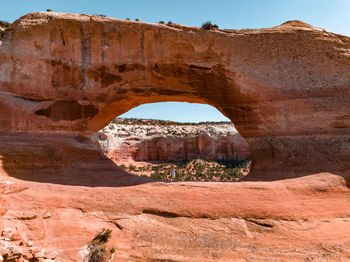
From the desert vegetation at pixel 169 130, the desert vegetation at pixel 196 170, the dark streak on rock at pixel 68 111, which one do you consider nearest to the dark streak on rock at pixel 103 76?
the dark streak on rock at pixel 68 111

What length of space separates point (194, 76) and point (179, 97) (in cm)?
144

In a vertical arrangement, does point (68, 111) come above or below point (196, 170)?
above

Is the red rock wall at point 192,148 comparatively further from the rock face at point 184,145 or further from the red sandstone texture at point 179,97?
the red sandstone texture at point 179,97

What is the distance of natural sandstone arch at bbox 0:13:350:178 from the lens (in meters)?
7.96

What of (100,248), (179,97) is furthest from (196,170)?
(100,248)

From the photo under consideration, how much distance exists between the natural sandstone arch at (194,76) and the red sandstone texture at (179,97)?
0.12 ft

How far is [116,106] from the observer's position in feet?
32.1

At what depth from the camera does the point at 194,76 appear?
9.23 m

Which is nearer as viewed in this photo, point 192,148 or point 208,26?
point 208,26

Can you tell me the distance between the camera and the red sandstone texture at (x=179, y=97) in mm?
5020

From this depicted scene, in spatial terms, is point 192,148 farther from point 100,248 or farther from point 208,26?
point 100,248

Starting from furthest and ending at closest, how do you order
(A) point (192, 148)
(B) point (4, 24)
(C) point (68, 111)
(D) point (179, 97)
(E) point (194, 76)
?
(A) point (192, 148) → (D) point (179, 97) → (E) point (194, 76) → (B) point (4, 24) → (C) point (68, 111)

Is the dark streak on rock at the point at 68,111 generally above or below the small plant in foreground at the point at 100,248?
above

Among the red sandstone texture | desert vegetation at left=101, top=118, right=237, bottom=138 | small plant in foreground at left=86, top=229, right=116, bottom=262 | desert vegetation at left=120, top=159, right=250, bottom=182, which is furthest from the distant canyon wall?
small plant in foreground at left=86, top=229, right=116, bottom=262
